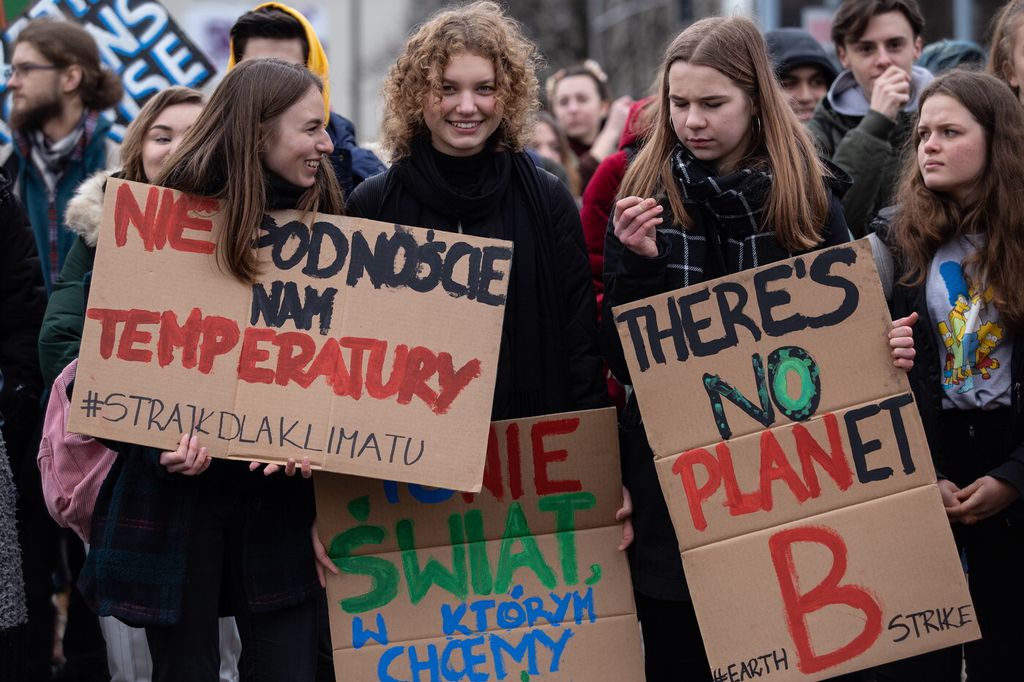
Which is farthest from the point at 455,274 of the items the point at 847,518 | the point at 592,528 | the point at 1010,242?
the point at 1010,242

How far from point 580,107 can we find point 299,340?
4.01m

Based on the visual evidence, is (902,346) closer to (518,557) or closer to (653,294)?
(653,294)

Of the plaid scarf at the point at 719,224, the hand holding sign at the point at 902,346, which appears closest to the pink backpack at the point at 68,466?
the plaid scarf at the point at 719,224

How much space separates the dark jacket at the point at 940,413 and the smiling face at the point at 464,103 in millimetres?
1224

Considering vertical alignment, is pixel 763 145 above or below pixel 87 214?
below

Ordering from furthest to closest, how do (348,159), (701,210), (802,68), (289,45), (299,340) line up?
(802,68), (289,45), (348,159), (701,210), (299,340)

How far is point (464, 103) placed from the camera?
3.43 metres

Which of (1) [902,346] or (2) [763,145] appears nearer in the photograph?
(1) [902,346]

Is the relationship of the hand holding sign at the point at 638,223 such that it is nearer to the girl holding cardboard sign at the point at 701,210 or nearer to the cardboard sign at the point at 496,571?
the girl holding cardboard sign at the point at 701,210

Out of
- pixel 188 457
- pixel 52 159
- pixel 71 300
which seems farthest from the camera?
pixel 52 159

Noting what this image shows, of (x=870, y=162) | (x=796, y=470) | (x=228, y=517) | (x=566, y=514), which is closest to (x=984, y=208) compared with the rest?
(x=870, y=162)

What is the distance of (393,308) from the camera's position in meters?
3.29

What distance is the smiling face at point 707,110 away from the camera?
3311mm

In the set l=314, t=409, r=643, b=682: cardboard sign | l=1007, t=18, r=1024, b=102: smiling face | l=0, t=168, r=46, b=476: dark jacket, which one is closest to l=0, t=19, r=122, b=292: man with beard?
l=0, t=168, r=46, b=476: dark jacket
